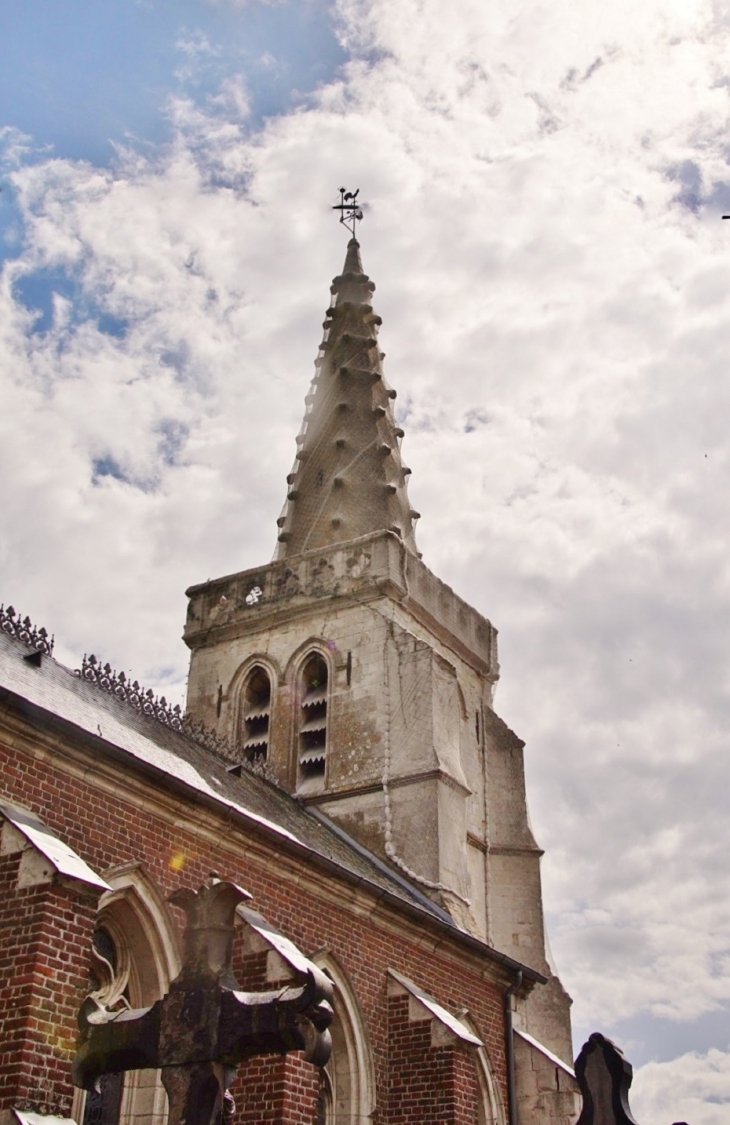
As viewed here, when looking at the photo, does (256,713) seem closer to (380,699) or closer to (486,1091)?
(380,699)

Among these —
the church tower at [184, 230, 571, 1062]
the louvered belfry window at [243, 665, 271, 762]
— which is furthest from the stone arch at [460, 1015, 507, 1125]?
the louvered belfry window at [243, 665, 271, 762]

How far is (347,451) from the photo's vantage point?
86.9 feet

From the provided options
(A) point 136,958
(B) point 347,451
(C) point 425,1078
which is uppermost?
(B) point 347,451

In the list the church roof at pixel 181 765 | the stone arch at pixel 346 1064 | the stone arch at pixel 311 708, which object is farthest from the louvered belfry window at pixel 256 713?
the stone arch at pixel 346 1064

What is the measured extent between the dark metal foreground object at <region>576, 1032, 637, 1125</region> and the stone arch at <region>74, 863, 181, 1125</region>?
3.98 metres

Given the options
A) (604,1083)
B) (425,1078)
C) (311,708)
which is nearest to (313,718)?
(311,708)

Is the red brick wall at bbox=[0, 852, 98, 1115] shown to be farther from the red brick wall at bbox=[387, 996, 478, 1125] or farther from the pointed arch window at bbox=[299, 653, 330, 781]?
the pointed arch window at bbox=[299, 653, 330, 781]

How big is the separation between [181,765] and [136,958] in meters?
3.53

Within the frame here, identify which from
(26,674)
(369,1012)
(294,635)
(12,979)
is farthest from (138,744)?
(294,635)

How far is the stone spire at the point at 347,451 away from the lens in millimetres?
25312

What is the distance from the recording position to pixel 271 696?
74.3 ft

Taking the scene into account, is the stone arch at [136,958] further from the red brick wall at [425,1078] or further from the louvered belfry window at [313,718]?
the louvered belfry window at [313,718]

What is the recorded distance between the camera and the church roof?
1179cm

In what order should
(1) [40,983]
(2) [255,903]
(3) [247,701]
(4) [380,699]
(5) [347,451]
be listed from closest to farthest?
(1) [40,983] → (2) [255,903] → (4) [380,699] → (3) [247,701] → (5) [347,451]
